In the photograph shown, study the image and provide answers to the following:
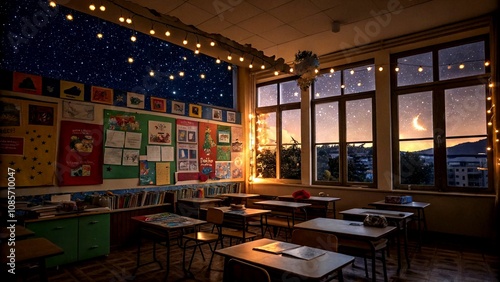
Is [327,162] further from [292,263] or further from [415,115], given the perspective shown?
[292,263]

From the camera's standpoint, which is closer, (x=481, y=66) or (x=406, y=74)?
(x=481, y=66)

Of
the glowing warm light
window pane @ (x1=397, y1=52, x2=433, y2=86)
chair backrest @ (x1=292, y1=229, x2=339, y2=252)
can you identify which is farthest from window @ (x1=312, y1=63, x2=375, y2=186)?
chair backrest @ (x1=292, y1=229, x2=339, y2=252)

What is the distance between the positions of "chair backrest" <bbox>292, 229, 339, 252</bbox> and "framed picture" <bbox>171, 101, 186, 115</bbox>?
4.51m

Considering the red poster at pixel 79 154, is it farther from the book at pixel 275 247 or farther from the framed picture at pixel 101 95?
the book at pixel 275 247

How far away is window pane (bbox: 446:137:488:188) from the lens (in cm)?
562

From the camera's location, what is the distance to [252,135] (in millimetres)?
8594

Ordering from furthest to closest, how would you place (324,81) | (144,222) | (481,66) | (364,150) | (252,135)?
(252,135) → (324,81) → (364,150) → (481,66) → (144,222)

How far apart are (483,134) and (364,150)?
219 cm

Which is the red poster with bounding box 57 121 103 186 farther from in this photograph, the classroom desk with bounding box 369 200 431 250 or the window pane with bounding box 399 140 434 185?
the window pane with bounding box 399 140 434 185

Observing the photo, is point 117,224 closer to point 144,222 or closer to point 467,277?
point 144,222

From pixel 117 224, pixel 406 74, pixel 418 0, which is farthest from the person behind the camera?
pixel 406 74

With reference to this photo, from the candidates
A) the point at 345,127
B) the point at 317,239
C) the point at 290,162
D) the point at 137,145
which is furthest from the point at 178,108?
the point at 317,239

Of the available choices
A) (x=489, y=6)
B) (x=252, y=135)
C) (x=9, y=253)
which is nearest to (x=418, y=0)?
(x=489, y=6)

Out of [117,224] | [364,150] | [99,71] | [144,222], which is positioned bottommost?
[117,224]
